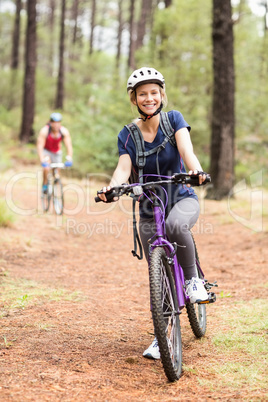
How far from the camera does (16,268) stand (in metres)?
6.62

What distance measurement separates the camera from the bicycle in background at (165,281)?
3297 millimetres

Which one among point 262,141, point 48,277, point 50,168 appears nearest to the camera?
point 48,277

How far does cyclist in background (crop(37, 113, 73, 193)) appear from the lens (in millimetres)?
10273

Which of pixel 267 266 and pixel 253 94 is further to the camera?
pixel 253 94

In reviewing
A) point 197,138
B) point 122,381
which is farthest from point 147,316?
point 197,138

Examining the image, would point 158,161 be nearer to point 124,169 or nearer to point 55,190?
point 124,169

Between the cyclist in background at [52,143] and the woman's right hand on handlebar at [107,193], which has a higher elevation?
the cyclist in background at [52,143]

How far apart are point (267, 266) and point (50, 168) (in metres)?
5.70

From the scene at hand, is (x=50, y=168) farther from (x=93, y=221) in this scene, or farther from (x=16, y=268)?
(x=16, y=268)

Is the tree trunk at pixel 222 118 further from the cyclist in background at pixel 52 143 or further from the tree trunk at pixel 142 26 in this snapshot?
the tree trunk at pixel 142 26

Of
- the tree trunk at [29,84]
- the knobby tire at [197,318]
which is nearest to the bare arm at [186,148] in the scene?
the knobby tire at [197,318]

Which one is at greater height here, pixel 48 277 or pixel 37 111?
pixel 37 111

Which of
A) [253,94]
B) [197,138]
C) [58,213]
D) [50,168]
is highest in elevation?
[253,94]

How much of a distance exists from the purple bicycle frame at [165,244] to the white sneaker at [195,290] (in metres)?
0.10
